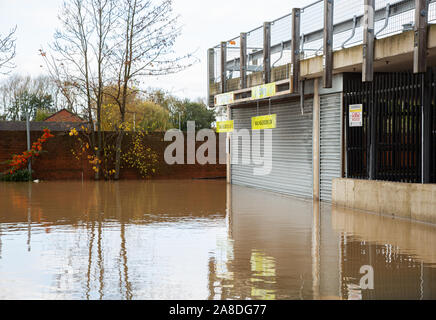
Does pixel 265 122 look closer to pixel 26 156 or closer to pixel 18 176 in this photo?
pixel 26 156

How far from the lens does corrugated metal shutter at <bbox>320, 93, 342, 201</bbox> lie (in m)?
16.7

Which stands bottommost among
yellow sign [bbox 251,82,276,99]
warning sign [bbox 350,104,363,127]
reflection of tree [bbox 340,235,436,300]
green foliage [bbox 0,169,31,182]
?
reflection of tree [bbox 340,235,436,300]

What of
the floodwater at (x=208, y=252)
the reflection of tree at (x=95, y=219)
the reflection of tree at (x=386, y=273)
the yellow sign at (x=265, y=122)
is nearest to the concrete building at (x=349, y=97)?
the yellow sign at (x=265, y=122)

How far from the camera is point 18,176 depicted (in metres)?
25.6

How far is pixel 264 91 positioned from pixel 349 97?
3797 mm

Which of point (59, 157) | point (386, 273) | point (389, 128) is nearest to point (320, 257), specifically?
point (386, 273)

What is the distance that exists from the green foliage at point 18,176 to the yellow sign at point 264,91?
10.9 meters

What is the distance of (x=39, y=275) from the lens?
24.1ft

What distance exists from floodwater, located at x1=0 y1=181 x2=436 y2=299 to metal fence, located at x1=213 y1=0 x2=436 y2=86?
13.9 ft

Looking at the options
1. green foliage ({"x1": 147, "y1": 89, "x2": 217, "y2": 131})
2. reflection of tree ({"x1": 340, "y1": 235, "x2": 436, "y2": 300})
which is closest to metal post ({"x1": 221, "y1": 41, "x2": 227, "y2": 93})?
reflection of tree ({"x1": 340, "y1": 235, "x2": 436, "y2": 300})

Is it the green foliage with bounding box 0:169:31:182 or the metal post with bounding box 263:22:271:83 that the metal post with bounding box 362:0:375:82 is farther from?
the green foliage with bounding box 0:169:31:182

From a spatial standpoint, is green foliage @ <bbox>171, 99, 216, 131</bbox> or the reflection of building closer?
the reflection of building
